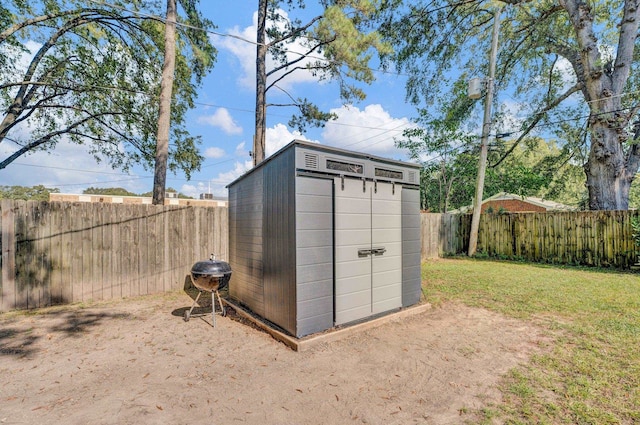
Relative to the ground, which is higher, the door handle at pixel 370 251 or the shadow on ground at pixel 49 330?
the door handle at pixel 370 251

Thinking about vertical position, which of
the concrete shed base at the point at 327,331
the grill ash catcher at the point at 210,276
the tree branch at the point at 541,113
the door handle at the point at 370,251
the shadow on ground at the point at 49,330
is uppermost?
the tree branch at the point at 541,113

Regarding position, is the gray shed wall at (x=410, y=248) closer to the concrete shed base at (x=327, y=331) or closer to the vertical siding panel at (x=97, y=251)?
the concrete shed base at (x=327, y=331)

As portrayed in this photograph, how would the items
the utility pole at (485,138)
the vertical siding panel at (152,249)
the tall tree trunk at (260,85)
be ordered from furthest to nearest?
1. the utility pole at (485,138)
2. the tall tree trunk at (260,85)
3. the vertical siding panel at (152,249)

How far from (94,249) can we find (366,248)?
14.6 feet

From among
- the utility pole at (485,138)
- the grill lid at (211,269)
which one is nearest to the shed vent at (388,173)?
the grill lid at (211,269)

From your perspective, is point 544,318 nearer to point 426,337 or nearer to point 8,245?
point 426,337

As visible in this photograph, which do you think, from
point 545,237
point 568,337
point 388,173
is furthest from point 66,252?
point 545,237

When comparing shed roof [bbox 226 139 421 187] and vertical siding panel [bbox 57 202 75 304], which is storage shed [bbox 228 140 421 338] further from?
vertical siding panel [bbox 57 202 75 304]

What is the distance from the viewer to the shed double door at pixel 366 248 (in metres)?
3.34

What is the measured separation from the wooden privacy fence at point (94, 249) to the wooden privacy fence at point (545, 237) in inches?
289

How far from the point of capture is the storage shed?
306 centimetres

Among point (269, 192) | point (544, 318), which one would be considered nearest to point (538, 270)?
point (544, 318)

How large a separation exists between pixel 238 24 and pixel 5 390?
7974mm

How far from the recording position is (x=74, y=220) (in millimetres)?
4449
